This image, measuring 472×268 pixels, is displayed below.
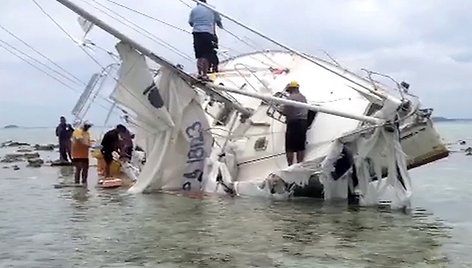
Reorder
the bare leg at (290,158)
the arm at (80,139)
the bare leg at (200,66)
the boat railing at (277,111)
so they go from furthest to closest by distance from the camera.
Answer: the arm at (80,139) < the bare leg at (200,66) < the boat railing at (277,111) < the bare leg at (290,158)

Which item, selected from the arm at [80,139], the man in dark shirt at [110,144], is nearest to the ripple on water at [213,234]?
the arm at [80,139]

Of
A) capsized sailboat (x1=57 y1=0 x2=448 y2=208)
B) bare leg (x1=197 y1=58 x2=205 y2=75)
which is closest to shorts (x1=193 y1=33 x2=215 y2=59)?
bare leg (x1=197 y1=58 x2=205 y2=75)

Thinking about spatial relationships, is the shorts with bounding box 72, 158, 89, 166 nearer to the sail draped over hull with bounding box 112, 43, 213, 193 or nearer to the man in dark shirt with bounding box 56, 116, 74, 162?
the sail draped over hull with bounding box 112, 43, 213, 193

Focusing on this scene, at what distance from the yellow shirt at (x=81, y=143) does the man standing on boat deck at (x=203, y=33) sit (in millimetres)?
3324

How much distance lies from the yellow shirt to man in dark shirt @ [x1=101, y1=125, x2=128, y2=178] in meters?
0.44

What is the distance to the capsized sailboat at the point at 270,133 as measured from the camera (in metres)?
14.3

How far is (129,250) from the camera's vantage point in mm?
9523

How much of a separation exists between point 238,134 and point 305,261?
27.2 feet

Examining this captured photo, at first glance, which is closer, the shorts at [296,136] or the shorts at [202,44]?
the shorts at [296,136]

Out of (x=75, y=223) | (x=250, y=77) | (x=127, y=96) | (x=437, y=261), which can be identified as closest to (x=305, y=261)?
(x=437, y=261)

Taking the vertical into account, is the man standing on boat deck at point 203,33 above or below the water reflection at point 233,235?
above

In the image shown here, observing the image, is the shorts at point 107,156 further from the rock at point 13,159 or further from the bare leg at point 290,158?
the rock at point 13,159

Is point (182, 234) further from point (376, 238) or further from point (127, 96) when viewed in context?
point (127, 96)

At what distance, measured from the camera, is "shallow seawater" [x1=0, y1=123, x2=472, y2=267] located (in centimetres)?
899
